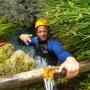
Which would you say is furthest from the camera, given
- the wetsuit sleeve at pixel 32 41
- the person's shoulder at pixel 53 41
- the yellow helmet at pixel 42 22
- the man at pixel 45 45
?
the wetsuit sleeve at pixel 32 41

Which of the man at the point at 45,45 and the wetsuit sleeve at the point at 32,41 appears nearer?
the man at the point at 45,45

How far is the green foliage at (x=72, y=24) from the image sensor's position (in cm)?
534

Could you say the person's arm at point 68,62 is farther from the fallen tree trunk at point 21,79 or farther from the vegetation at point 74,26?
the fallen tree trunk at point 21,79

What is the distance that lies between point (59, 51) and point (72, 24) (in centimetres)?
45

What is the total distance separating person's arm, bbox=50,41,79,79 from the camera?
4.87 meters

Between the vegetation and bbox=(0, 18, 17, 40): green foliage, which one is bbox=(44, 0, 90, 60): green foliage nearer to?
the vegetation

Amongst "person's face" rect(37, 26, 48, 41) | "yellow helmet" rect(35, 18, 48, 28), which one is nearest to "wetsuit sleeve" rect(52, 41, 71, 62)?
"person's face" rect(37, 26, 48, 41)

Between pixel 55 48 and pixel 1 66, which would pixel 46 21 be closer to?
pixel 55 48

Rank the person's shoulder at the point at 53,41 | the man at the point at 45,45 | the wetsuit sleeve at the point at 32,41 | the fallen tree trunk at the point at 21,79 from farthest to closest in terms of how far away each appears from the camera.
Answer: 1. the wetsuit sleeve at the point at 32,41
2. the person's shoulder at the point at 53,41
3. the man at the point at 45,45
4. the fallen tree trunk at the point at 21,79

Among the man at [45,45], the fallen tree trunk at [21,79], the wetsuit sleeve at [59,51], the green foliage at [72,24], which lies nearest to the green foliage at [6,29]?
the man at [45,45]

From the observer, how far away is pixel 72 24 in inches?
215

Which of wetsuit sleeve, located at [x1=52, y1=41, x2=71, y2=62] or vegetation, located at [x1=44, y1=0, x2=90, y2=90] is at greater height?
vegetation, located at [x1=44, y1=0, x2=90, y2=90]

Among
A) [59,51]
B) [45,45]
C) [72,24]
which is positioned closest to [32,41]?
[45,45]

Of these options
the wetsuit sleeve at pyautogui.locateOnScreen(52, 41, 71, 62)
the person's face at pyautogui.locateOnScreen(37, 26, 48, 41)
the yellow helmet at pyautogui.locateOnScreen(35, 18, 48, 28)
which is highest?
the yellow helmet at pyautogui.locateOnScreen(35, 18, 48, 28)
